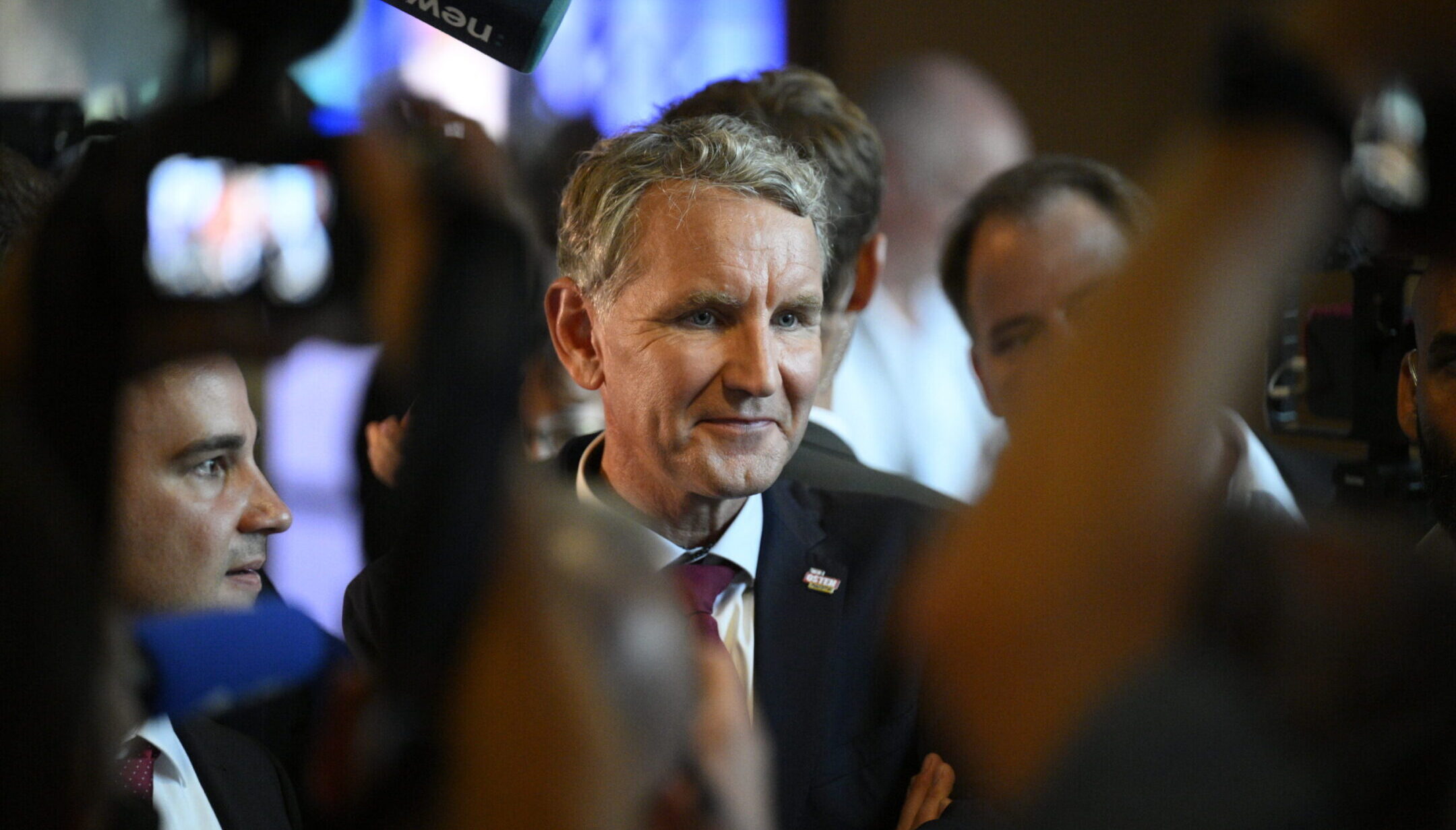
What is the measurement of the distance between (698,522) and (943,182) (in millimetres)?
1971

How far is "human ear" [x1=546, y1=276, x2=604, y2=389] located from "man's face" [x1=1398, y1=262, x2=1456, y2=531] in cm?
79

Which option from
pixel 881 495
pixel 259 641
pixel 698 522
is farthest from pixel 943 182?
pixel 259 641

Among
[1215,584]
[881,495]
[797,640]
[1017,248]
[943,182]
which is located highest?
[943,182]

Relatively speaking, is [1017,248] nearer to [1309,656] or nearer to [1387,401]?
[1387,401]

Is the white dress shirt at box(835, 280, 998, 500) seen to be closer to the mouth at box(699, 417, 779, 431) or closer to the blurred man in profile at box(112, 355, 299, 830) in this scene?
the mouth at box(699, 417, 779, 431)

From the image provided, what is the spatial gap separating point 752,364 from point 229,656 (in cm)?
55

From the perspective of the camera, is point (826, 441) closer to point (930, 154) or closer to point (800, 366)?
point (800, 366)

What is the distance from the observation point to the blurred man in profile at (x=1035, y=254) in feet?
6.09

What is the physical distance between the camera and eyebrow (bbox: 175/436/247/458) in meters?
0.83

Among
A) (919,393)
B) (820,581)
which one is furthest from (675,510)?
(919,393)

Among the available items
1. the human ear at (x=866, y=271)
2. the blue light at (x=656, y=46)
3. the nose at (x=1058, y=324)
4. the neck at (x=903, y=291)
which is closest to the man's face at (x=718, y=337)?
the human ear at (x=866, y=271)

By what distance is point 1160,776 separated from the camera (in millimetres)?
571

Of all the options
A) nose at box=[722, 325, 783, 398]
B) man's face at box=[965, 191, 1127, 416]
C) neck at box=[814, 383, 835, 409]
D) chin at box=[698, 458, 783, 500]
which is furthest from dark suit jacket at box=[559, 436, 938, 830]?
man's face at box=[965, 191, 1127, 416]

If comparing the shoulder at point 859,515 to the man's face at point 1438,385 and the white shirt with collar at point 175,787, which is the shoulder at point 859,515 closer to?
the man's face at point 1438,385
